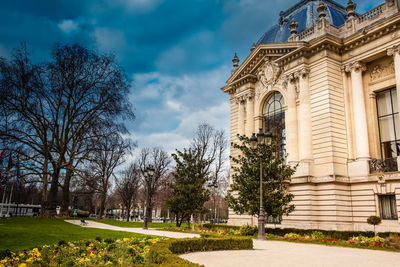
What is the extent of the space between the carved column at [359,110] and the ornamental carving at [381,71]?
31.3 inches

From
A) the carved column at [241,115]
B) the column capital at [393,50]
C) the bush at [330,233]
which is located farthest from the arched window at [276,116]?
the column capital at [393,50]

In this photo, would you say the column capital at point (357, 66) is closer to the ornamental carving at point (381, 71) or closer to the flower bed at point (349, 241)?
the ornamental carving at point (381, 71)

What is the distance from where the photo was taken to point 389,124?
2469cm

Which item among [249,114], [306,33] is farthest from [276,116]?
[306,33]

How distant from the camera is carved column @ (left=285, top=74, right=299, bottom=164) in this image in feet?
88.1

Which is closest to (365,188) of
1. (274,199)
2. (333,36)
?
(274,199)

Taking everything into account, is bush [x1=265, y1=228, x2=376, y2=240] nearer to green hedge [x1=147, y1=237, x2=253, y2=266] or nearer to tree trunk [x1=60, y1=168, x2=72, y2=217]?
green hedge [x1=147, y1=237, x2=253, y2=266]

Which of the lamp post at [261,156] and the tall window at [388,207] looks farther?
the tall window at [388,207]

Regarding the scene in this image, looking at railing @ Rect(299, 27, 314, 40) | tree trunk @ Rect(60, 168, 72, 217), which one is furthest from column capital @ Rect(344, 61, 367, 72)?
tree trunk @ Rect(60, 168, 72, 217)

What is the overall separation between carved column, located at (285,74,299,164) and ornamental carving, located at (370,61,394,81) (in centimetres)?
605

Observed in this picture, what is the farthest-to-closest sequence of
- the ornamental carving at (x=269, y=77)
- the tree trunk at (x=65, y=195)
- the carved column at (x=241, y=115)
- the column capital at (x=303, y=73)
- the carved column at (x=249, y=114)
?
the carved column at (x=241, y=115) → the carved column at (x=249, y=114) → the tree trunk at (x=65, y=195) → the ornamental carving at (x=269, y=77) → the column capital at (x=303, y=73)

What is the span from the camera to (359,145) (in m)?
24.4

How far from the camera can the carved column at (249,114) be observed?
106 feet

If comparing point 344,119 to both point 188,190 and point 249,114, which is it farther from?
point 188,190
